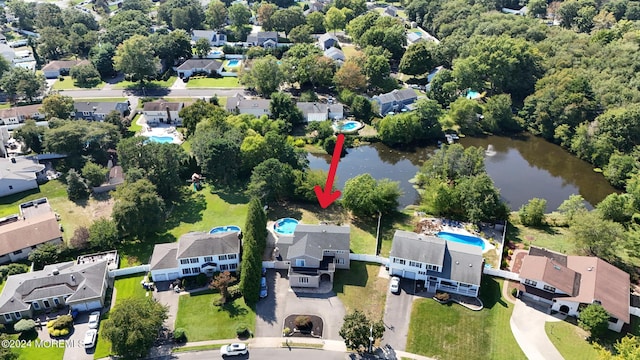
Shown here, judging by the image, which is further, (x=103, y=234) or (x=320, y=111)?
(x=320, y=111)

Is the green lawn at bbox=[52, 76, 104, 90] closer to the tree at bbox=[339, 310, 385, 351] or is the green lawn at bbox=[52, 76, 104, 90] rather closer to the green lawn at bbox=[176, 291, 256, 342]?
the green lawn at bbox=[176, 291, 256, 342]

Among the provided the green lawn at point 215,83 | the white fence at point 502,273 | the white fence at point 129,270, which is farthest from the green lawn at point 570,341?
the green lawn at point 215,83

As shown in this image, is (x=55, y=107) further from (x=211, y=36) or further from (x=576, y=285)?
(x=576, y=285)

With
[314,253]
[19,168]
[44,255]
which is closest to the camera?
[314,253]

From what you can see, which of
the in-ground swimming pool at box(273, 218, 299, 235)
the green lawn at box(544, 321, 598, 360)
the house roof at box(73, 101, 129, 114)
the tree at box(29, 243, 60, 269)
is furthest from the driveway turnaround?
the house roof at box(73, 101, 129, 114)

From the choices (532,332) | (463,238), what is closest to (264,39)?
(463,238)

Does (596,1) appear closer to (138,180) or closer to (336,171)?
(336,171)
